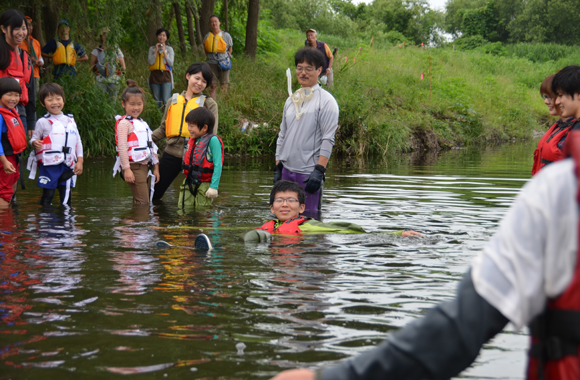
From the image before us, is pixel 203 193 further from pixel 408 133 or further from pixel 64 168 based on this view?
pixel 408 133

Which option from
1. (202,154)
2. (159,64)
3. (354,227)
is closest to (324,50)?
(159,64)

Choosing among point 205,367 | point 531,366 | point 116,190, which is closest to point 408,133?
point 116,190

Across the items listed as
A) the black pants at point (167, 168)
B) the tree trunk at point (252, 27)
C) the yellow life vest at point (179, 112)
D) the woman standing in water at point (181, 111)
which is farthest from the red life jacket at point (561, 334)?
the tree trunk at point (252, 27)

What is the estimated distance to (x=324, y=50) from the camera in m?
17.2

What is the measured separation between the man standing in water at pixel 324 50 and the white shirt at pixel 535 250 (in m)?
14.1

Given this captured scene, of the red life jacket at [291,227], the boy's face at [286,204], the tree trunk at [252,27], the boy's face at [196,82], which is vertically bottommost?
the red life jacket at [291,227]

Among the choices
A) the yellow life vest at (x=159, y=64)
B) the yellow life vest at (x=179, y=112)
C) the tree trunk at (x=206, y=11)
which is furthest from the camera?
the tree trunk at (x=206, y=11)

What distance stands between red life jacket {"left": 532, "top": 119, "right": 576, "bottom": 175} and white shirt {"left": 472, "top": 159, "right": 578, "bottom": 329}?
16.8 ft

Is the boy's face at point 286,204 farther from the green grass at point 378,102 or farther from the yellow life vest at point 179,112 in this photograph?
the green grass at point 378,102

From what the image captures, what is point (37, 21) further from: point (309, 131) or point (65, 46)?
point (309, 131)

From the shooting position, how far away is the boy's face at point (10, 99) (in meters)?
7.86

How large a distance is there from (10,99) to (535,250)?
305 inches

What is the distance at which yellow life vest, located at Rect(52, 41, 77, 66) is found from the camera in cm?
1457

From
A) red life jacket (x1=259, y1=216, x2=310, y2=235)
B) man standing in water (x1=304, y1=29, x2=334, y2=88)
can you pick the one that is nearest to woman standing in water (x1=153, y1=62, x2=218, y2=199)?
red life jacket (x1=259, y1=216, x2=310, y2=235)
